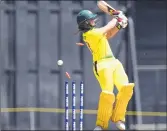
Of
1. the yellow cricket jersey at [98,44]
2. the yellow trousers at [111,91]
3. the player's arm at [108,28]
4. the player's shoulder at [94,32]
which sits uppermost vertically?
the player's arm at [108,28]

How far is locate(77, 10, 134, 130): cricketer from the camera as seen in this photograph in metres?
7.36

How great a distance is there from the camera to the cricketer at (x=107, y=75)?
24.2 ft

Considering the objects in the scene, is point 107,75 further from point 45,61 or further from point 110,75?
point 45,61

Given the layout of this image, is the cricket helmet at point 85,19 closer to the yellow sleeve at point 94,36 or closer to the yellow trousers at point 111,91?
the yellow sleeve at point 94,36

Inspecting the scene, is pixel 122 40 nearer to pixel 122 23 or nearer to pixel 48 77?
pixel 48 77

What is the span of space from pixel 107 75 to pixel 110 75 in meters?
0.04

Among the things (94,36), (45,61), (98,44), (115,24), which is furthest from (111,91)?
(45,61)

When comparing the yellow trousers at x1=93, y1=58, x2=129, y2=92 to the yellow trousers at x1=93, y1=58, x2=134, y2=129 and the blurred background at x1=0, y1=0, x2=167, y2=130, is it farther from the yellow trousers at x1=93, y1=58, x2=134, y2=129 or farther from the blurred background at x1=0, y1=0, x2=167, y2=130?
the blurred background at x1=0, y1=0, x2=167, y2=130

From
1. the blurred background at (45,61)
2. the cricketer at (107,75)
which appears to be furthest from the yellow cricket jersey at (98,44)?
the blurred background at (45,61)

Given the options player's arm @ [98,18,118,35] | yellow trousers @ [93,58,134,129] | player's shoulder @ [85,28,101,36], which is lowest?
Result: yellow trousers @ [93,58,134,129]

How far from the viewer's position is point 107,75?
741cm

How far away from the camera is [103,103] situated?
7309 mm

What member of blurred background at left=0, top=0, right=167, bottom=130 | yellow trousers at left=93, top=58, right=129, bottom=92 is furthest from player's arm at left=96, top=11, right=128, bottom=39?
blurred background at left=0, top=0, right=167, bottom=130

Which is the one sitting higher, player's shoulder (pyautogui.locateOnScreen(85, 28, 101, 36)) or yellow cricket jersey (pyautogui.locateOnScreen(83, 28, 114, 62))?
player's shoulder (pyautogui.locateOnScreen(85, 28, 101, 36))
